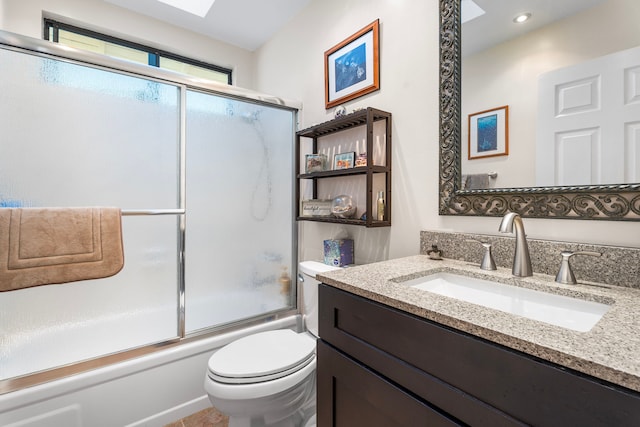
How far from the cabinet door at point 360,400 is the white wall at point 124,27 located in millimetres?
2502

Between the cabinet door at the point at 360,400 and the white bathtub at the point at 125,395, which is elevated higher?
the cabinet door at the point at 360,400

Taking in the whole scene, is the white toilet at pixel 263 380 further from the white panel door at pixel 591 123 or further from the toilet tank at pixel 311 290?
the white panel door at pixel 591 123

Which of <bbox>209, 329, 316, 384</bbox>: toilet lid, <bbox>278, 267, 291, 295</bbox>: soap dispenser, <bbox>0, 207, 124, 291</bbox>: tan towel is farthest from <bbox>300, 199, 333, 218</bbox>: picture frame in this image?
<bbox>0, 207, 124, 291</bbox>: tan towel

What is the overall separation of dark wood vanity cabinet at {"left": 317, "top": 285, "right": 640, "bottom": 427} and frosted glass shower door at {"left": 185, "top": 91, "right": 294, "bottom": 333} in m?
1.09

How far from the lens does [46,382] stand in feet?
4.15

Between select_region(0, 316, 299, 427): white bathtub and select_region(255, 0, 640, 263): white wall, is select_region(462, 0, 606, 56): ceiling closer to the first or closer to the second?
select_region(255, 0, 640, 263): white wall

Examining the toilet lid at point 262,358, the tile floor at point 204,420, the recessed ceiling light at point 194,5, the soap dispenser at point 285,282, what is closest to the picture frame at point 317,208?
the soap dispenser at point 285,282

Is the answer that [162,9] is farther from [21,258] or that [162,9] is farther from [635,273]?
[635,273]

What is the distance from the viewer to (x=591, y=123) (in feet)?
2.78

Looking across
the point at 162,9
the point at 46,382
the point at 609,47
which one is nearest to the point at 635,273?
the point at 609,47

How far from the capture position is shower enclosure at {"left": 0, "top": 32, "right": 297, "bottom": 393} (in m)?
1.33

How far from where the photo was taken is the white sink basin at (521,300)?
729 millimetres

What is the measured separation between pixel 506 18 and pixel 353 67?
783 mm

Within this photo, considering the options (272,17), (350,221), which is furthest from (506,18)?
(272,17)
